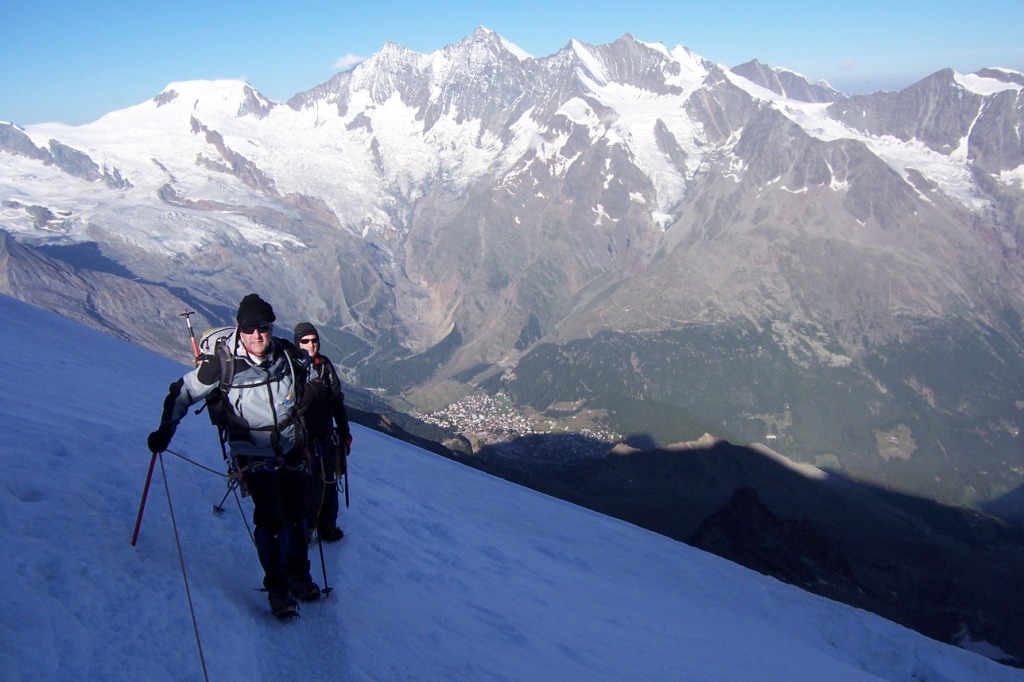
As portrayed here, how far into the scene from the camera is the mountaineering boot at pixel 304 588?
993 cm

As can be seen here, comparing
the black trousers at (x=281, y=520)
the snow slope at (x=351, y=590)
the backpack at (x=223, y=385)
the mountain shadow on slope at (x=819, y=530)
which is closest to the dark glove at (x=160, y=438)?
the backpack at (x=223, y=385)

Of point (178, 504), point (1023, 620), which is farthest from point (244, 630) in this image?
point (1023, 620)

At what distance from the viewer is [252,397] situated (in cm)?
950

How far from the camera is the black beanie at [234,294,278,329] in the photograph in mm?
9219

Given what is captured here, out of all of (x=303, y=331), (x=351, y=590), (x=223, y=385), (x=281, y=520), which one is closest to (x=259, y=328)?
(x=223, y=385)

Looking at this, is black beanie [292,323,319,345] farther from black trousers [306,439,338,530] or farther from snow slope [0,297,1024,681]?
snow slope [0,297,1024,681]

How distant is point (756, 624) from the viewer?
70.7ft

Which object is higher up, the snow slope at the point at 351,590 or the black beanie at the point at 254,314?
the black beanie at the point at 254,314

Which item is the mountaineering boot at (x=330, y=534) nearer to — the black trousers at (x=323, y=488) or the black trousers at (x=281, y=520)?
the black trousers at (x=323, y=488)

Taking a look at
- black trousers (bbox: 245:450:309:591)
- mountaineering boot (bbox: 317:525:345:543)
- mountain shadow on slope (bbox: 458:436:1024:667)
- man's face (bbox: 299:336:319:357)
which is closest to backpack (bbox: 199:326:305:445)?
black trousers (bbox: 245:450:309:591)

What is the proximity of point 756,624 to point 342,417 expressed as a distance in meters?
15.5

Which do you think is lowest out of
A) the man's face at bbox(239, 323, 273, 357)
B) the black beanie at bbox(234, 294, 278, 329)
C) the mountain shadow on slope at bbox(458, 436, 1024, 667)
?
the mountain shadow on slope at bbox(458, 436, 1024, 667)

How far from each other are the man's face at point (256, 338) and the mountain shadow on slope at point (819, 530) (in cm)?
4726

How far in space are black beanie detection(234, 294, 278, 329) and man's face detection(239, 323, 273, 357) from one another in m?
0.07
